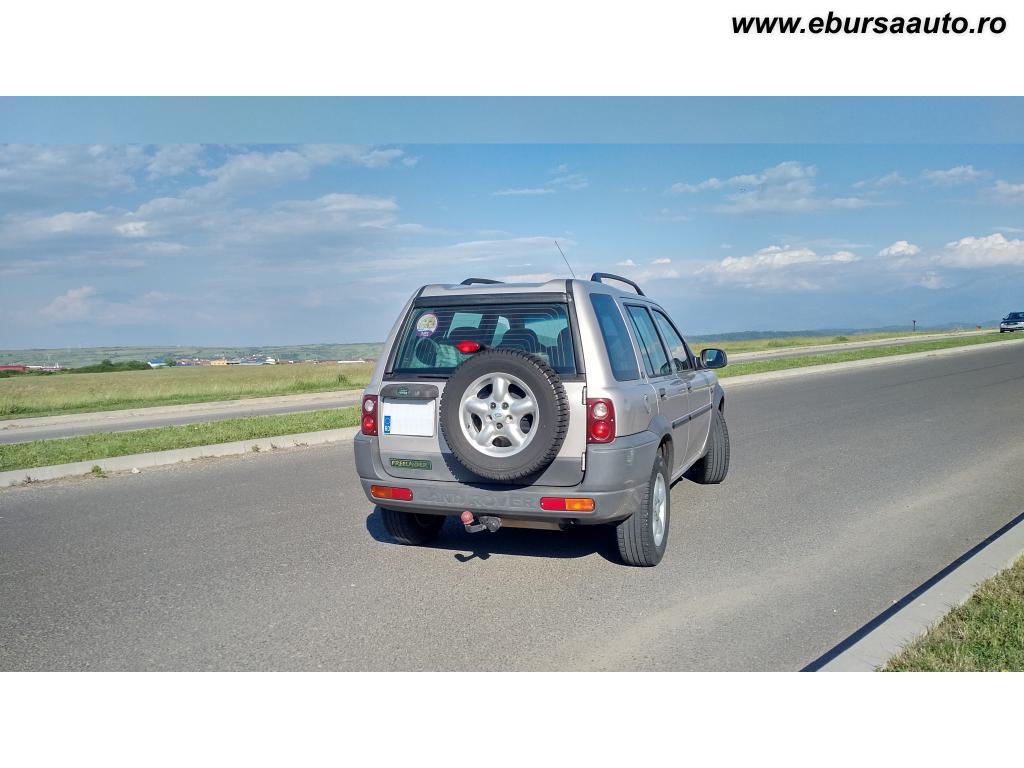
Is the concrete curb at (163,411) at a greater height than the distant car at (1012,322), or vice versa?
the distant car at (1012,322)

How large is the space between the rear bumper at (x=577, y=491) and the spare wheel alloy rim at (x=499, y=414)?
29 cm

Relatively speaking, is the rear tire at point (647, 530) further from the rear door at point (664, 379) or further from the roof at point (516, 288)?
the roof at point (516, 288)

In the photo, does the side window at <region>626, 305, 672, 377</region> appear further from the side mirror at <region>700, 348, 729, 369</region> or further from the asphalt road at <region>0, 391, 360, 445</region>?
the asphalt road at <region>0, 391, 360, 445</region>

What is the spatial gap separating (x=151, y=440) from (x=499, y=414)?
9.10 metres

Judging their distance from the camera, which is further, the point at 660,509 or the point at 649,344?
the point at 649,344

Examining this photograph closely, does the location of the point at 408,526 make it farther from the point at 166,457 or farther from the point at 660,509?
the point at 166,457

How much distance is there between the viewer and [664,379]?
6.50m

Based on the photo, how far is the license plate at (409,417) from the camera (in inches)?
217

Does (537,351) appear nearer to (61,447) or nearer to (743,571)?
(743,571)

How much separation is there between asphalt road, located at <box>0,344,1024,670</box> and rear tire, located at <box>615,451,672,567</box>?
0.34ft

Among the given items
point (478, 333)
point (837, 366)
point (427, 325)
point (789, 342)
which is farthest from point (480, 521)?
point (789, 342)

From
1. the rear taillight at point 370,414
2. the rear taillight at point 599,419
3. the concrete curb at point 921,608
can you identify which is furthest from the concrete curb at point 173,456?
the concrete curb at point 921,608

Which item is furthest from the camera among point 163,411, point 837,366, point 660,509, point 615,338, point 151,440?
point 837,366

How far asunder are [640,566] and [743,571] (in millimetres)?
680
